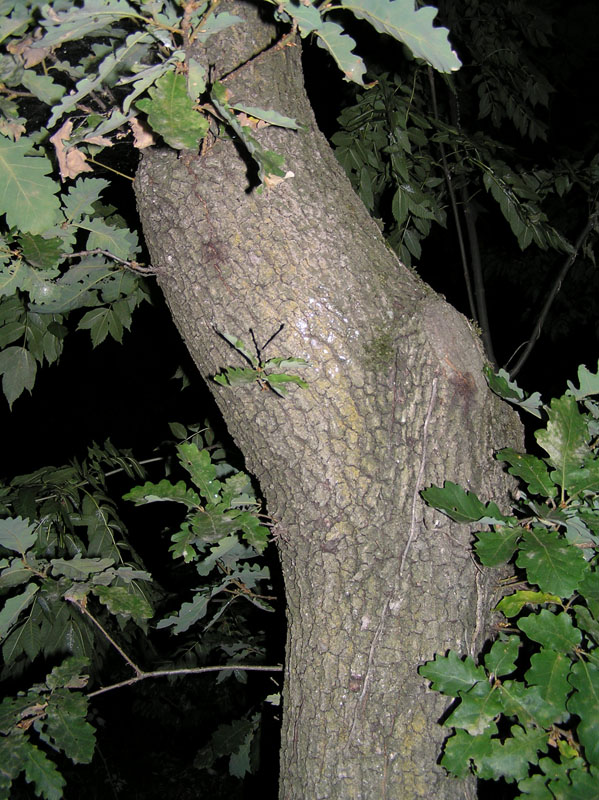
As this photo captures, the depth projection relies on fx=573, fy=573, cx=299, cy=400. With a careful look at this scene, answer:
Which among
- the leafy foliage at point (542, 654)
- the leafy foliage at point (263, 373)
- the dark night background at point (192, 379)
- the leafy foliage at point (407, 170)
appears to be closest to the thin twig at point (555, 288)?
the leafy foliage at point (407, 170)

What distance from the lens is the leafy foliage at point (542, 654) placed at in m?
0.96

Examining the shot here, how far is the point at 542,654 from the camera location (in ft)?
3.25

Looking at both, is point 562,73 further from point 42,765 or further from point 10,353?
point 42,765

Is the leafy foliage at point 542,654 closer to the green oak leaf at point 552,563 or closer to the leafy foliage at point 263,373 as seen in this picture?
the green oak leaf at point 552,563

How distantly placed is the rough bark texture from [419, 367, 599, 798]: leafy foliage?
0.21 feet

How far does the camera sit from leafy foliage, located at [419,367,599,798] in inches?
37.7

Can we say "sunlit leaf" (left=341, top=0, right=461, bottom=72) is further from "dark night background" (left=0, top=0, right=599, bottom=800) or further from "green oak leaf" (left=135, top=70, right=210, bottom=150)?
"dark night background" (left=0, top=0, right=599, bottom=800)

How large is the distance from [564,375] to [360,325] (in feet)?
20.2

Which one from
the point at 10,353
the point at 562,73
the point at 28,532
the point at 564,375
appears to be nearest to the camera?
the point at 28,532

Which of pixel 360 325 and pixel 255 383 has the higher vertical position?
pixel 360 325

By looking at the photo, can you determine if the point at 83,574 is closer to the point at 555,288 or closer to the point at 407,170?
the point at 407,170

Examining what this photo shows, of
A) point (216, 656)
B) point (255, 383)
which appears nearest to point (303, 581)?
point (255, 383)

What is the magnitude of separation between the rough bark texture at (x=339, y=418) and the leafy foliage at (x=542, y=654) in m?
0.06

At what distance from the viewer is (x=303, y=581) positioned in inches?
44.0
